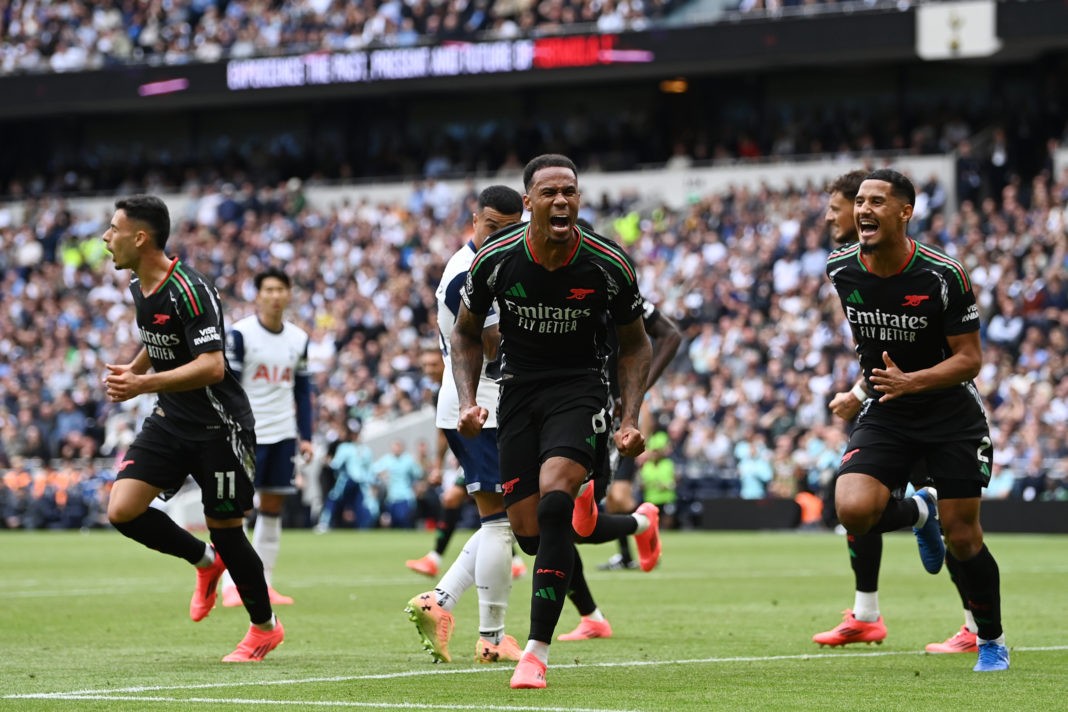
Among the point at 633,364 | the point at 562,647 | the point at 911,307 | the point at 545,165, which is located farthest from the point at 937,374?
the point at 562,647

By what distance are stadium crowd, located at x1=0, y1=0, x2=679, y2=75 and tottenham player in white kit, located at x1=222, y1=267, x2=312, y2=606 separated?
25279 mm

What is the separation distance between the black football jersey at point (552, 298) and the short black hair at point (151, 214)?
183 cm

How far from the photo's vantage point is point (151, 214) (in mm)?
9445

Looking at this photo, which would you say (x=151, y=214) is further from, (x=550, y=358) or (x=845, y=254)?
(x=845, y=254)

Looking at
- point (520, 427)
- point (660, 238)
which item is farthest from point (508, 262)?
point (660, 238)

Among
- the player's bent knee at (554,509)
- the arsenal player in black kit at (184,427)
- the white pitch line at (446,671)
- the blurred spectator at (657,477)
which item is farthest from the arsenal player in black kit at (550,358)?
the blurred spectator at (657,477)

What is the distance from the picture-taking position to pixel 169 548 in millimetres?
9867

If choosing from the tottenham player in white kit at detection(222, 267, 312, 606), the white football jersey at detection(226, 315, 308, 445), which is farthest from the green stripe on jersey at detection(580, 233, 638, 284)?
the white football jersey at detection(226, 315, 308, 445)

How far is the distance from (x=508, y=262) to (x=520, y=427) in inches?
30.2

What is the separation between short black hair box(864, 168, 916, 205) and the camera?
8773 mm

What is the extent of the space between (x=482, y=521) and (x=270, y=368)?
505cm

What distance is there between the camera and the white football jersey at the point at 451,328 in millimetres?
9609

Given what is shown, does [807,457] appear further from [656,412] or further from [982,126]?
[982,126]

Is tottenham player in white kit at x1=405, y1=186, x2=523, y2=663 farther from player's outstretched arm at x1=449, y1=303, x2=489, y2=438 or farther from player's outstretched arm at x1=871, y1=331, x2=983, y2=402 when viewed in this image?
player's outstretched arm at x1=871, y1=331, x2=983, y2=402
